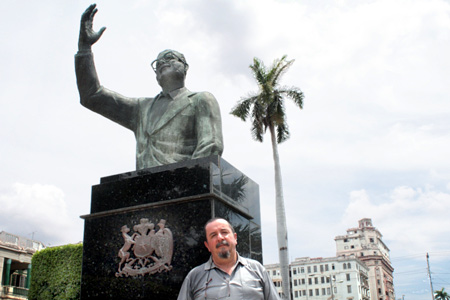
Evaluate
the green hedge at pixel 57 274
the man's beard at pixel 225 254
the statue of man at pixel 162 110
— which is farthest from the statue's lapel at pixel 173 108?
the green hedge at pixel 57 274

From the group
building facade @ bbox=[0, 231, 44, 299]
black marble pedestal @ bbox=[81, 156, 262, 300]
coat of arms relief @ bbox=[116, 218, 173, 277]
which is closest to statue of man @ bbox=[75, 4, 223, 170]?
black marble pedestal @ bbox=[81, 156, 262, 300]

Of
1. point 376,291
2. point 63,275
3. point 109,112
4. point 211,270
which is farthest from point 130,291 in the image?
point 376,291

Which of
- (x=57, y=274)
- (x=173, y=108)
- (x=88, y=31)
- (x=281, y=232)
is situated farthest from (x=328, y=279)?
(x=88, y=31)

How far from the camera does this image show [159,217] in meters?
4.37

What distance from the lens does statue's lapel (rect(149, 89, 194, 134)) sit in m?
5.31

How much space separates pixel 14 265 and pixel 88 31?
32.6 m

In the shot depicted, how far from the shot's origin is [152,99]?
18.8ft

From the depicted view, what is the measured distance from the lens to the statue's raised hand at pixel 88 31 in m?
5.42

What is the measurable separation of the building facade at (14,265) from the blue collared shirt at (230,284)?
32.5 metres

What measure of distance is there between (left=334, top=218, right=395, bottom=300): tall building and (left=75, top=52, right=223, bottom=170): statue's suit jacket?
92.8 m

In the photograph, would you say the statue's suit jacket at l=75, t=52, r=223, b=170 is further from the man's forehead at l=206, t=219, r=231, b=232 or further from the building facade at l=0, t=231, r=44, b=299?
the building facade at l=0, t=231, r=44, b=299

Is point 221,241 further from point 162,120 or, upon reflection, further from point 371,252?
point 371,252

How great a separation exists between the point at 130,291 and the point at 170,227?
0.66 metres

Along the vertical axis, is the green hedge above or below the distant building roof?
below
